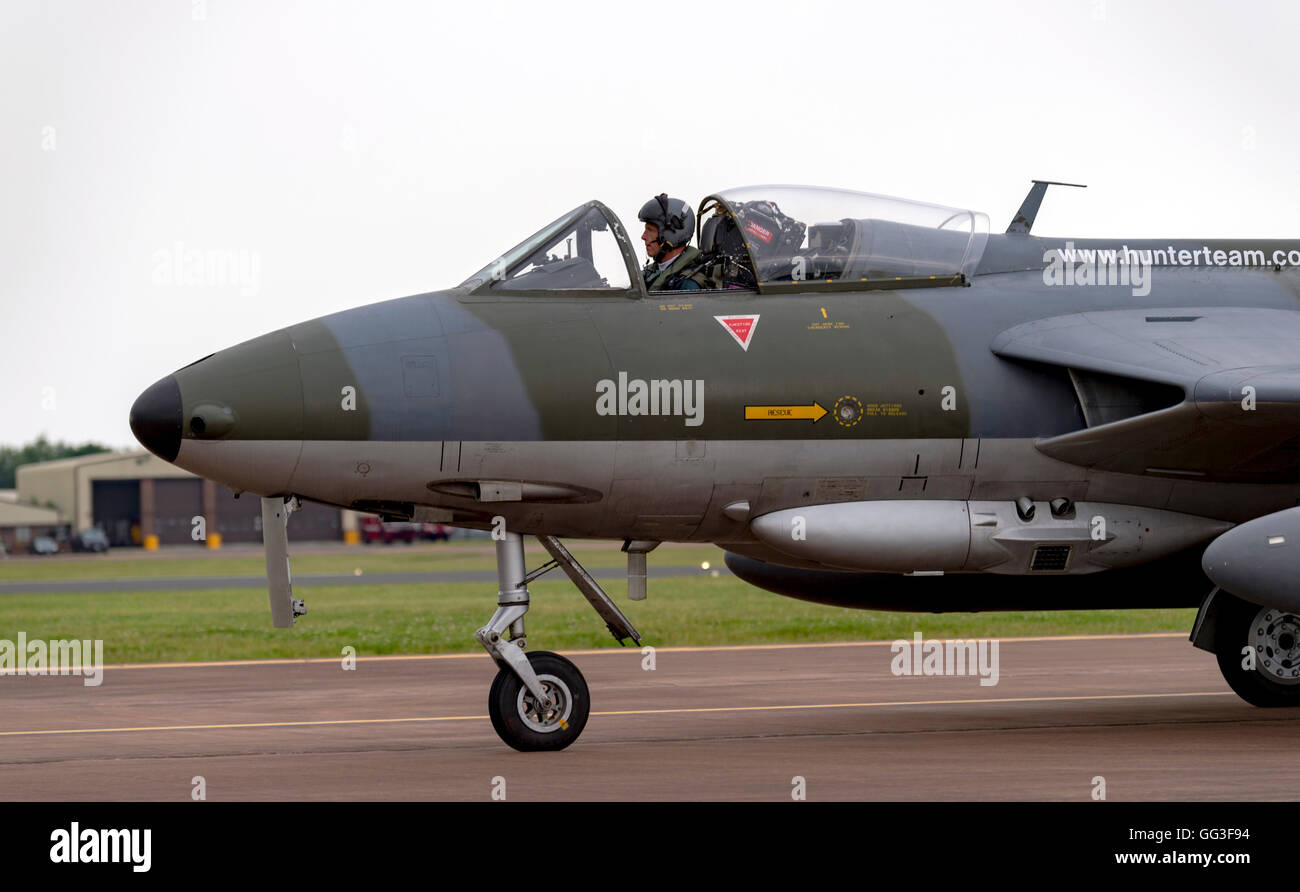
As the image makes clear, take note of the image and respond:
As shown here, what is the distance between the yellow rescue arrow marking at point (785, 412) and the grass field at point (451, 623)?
10440 mm

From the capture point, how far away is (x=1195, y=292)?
12078 millimetres

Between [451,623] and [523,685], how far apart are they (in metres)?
15.1

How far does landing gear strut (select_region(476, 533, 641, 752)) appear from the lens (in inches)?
415

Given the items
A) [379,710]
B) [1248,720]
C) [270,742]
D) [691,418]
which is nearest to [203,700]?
[379,710]

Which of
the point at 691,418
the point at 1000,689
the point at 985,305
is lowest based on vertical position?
the point at 1000,689

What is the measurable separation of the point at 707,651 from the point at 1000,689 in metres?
5.21

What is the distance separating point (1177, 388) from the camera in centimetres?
1088

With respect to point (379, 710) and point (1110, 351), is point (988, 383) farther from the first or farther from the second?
point (379, 710)

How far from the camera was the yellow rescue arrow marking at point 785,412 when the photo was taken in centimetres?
1077

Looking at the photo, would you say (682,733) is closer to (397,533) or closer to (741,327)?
(741,327)

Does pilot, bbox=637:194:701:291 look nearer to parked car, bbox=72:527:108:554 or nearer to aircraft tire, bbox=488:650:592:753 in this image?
aircraft tire, bbox=488:650:592:753

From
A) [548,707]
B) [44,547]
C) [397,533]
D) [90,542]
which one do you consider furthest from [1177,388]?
[90,542]

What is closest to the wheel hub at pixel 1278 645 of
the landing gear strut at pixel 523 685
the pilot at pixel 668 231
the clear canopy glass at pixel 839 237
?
the clear canopy glass at pixel 839 237

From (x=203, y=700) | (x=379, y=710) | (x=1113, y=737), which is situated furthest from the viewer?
(x=203, y=700)
